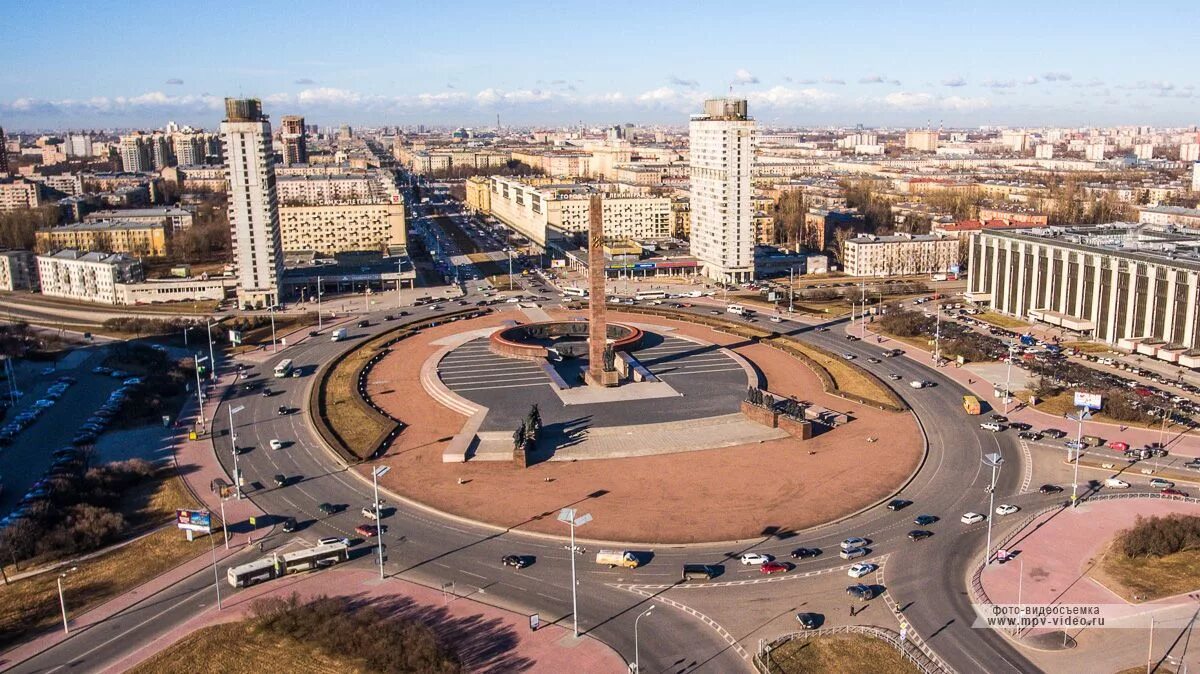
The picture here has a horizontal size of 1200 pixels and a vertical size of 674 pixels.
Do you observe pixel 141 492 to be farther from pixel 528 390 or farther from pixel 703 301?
pixel 703 301

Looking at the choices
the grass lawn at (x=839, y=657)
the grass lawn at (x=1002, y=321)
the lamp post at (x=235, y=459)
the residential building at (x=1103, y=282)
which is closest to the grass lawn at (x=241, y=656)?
the grass lawn at (x=839, y=657)

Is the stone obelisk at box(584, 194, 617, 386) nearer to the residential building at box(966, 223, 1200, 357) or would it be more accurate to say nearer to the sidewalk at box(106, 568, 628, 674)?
the sidewalk at box(106, 568, 628, 674)

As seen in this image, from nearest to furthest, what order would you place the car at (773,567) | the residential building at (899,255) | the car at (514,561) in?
the car at (773,567), the car at (514,561), the residential building at (899,255)

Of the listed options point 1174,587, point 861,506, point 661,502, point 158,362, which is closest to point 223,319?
point 158,362

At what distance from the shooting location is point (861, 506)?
48.7 meters

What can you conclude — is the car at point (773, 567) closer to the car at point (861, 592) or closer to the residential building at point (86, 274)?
the car at point (861, 592)

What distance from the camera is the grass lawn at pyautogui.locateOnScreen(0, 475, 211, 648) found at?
37.6m

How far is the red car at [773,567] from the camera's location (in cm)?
4103

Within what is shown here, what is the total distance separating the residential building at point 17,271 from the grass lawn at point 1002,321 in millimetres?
116074

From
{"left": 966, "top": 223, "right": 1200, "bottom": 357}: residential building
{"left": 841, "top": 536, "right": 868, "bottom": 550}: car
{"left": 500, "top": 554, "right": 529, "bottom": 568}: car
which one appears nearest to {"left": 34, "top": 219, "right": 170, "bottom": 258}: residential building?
{"left": 500, "top": 554, "right": 529, "bottom": 568}: car

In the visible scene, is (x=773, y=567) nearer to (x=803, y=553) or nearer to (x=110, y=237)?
(x=803, y=553)

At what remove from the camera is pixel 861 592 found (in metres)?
38.6

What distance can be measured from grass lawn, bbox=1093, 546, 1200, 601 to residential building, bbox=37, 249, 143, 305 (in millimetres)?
105965

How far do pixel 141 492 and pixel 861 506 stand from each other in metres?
40.4
